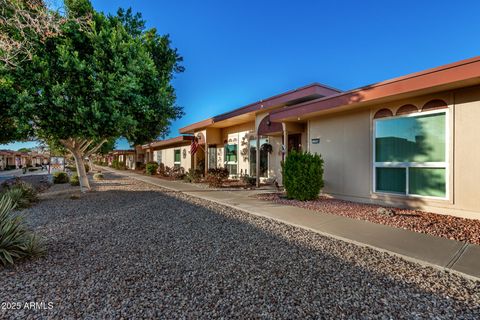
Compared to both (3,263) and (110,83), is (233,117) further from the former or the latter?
(3,263)

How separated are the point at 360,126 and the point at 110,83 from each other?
8516mm

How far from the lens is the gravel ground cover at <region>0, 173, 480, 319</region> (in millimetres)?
2469

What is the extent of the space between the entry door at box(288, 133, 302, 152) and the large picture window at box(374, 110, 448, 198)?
4.17m

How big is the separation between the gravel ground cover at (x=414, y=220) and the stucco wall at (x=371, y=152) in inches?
15.4

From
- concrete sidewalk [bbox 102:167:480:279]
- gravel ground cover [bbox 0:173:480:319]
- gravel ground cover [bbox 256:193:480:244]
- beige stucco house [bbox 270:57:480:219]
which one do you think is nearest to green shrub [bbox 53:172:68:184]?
gravel ground cover [bbox 0:173:480:319]

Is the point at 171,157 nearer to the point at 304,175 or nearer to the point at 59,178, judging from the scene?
the point at 59,178

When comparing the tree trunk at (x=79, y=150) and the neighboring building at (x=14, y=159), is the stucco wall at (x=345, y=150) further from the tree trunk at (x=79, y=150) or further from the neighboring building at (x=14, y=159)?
the neighboring building at (x=14, y=159)

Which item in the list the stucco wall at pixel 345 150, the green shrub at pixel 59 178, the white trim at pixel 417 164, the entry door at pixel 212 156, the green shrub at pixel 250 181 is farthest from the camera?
the entry door at pixel 212 156

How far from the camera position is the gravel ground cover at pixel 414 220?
4770 millimetres

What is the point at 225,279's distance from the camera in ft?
10.2

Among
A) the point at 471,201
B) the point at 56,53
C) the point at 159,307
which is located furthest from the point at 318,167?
the point at 56,53

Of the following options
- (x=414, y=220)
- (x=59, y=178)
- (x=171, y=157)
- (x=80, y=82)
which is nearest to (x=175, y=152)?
(x=171, y=157)

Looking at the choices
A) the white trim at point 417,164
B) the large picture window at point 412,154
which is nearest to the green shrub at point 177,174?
the white trim at point 417,164

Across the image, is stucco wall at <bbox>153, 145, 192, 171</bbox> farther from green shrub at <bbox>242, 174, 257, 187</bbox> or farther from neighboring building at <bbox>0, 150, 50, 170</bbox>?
neighboring building at <bbox>0, 150, 50, 170</bbox>
